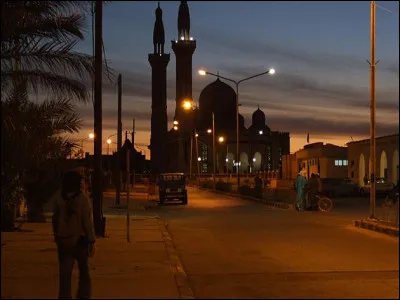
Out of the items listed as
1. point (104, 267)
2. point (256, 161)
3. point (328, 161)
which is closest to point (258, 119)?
point (256, 161)

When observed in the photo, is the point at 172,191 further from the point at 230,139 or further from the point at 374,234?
the point at 230,139

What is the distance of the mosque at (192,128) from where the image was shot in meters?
112

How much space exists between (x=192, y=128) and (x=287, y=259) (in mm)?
100434

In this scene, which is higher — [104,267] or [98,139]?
[98,139]

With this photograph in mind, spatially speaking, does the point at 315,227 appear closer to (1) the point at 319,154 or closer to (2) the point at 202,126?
(1) the point at 319,154

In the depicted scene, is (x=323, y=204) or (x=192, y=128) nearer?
(x=323, y=204)

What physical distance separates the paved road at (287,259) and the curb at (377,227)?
35 centimetres

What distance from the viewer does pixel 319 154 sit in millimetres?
81312

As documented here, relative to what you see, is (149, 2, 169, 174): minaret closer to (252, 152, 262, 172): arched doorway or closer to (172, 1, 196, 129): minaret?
(172, 1, 196, 129): minaret

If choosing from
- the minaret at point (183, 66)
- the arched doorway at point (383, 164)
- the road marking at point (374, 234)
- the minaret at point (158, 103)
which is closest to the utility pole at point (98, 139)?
the road marking at point (374, 234)

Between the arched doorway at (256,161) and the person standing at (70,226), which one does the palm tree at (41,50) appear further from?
the arched doorway at (256,161)

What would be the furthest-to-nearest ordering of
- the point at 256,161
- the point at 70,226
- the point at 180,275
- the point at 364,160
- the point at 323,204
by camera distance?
the point at 256,161
the point at 364,160
the point at 323,204
the point at 180,275
the point at 70,226

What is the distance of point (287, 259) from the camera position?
13227mm

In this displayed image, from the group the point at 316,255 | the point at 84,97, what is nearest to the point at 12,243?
the point at 84,97
